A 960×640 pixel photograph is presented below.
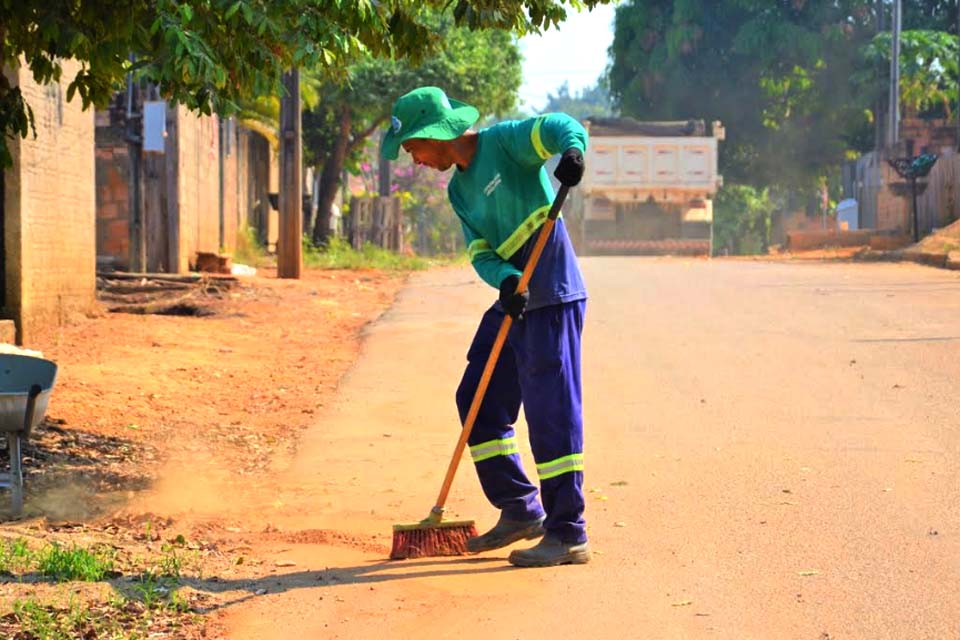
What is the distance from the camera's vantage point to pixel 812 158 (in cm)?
4678

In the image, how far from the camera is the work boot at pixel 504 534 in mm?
5637

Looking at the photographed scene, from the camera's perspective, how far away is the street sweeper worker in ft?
17.6

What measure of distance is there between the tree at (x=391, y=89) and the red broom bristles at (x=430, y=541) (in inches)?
889

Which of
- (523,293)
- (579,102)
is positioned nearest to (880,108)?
(523,293)

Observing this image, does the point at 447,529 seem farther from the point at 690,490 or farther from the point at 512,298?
the point at 690,490

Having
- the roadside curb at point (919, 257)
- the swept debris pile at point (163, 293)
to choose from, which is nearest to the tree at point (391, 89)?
the roadside curb at point (919, 257)

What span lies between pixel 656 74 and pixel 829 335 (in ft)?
115

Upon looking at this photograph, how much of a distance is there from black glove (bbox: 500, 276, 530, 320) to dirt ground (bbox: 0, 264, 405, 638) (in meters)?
1.38

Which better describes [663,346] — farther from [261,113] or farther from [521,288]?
[261,113]

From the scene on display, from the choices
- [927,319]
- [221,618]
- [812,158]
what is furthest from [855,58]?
[221,618]

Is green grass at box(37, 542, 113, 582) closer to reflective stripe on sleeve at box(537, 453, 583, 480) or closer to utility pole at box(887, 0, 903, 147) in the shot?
reflective stripe on sleeve at box(537, 453, 583, 480)

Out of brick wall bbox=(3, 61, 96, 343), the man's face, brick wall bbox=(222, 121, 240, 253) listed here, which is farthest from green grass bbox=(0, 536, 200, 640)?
brick wall bbox=(222, 121, 240, 253)

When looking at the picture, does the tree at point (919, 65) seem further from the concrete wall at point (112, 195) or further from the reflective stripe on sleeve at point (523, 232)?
the reflective stripe on sleeve at point (523, 232)

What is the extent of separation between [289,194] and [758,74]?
89.9ft
